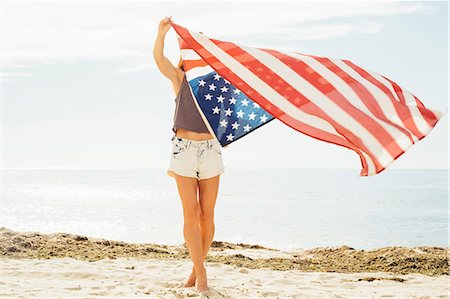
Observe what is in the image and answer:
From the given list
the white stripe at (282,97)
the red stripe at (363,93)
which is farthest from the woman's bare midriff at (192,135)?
the red stripe at (363,93)

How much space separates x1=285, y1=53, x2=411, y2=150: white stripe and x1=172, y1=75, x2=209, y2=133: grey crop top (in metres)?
0.89

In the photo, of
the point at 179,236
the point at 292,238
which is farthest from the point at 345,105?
the point at 292,238

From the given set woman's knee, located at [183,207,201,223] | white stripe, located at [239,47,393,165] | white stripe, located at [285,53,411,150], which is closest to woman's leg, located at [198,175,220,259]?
woman's knee, located at [183,207,201,223]

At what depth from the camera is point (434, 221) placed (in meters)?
25.8

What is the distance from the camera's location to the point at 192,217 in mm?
5223

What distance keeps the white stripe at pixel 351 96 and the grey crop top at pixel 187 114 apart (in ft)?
2.93

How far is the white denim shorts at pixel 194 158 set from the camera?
5.18 m

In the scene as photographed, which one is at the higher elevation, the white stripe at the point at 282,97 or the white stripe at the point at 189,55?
the white stripe at the point at 189,55

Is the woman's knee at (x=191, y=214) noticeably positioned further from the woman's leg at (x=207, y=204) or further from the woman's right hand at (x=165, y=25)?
the woman's right hand at (x=165, y=25)

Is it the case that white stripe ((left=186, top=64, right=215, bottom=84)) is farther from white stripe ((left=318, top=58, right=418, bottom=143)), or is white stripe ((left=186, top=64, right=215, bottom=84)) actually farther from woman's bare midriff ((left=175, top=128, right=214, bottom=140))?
white stripe ((left=318, top=58, right=418, bottom=143))

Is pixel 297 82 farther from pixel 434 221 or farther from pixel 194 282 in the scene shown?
pixel 434 221

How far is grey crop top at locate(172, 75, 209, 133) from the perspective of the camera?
17.0 ft

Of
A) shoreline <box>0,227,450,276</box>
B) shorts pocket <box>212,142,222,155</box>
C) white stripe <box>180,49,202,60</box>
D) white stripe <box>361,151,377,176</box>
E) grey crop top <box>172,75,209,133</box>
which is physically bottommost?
shoreline <box>0,227,450,276</box>

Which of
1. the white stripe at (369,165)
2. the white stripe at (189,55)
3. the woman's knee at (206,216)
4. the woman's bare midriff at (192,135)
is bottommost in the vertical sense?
the woman's knee at (206,216)
